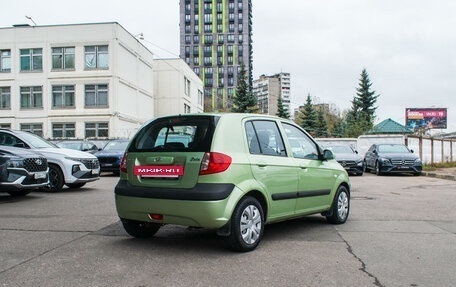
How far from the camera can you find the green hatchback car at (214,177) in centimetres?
512

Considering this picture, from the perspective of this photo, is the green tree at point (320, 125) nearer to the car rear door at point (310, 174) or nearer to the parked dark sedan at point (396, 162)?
the parked dark sedan at point (396, 162)

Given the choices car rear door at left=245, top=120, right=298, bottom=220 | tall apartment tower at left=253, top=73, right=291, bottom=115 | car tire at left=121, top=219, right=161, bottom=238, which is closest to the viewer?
car rear door at left=245, top=120, right=298, bottom=220

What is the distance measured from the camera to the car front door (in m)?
6.45

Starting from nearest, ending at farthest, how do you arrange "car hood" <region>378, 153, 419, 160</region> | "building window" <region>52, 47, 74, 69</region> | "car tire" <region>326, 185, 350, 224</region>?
"car tire" <region>326, 185, 350, 224</region> < "car hood" <region>378, 153, 419, 160</region> < "building window" <region>52, 47, 74, 69</region>

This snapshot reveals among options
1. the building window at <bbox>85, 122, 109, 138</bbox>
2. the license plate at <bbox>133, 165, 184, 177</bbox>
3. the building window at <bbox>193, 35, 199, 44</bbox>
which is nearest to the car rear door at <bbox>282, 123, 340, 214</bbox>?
the license plate at <bbox>133, 165, 184, 177</bbox>

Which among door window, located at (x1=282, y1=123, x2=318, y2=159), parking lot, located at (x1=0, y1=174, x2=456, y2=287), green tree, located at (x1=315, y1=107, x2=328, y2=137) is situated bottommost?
parking lot, located at (x1=0, y1=174, x2=456, y2=287)

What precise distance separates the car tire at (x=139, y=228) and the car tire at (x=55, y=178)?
6541mm

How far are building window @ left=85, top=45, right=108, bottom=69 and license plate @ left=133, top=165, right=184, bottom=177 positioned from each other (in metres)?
34.8

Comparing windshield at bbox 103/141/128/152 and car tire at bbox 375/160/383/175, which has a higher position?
windshield at bbox 103/141/128/152

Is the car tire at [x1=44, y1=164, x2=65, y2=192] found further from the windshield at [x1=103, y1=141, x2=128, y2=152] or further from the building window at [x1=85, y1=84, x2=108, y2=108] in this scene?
the building window at [x1=85, y1=84, x2=108, y2=108]

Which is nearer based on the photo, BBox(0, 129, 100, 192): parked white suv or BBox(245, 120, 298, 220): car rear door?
BBox(245, 120, 298, 220): car rear door

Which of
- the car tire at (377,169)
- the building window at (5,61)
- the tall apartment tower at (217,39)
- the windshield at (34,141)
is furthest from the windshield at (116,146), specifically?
the tall apartment tower at (217,39)

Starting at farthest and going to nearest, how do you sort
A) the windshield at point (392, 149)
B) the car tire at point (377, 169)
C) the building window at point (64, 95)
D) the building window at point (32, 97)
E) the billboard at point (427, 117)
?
the billboard at point (427, 117)
the building window at point (32, 97)
the building window at point (64, 95)
the windshield at point (392, 149)
the car tire at point (377, 169)

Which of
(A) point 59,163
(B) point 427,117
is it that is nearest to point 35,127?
(A) point 59,163
